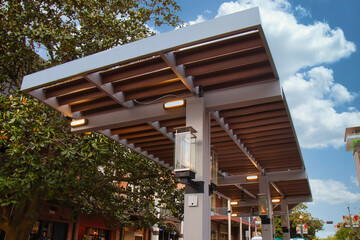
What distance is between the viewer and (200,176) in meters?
5.91

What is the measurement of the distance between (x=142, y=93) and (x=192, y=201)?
2.45m

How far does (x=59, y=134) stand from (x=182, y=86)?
410cm

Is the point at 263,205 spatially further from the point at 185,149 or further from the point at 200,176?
the point at 185,149

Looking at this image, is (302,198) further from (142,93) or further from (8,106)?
(8,106)

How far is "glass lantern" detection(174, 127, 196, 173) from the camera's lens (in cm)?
583

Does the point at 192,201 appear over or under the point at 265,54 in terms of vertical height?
under

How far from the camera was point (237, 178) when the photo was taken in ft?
41.5

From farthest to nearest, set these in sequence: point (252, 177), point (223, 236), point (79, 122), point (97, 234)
A: point (223, 236) < point (97, 234) < point (252, 177) < point (79, 122)

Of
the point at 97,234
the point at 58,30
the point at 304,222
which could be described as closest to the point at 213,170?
the point at 58,30

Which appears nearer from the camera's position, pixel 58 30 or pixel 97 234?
pixel 58 30

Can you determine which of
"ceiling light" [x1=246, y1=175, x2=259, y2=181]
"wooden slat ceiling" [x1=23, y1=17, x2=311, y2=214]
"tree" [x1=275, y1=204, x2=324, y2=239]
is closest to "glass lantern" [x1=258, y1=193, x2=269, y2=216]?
"ceiling light" [x1=246, y1=175, x2=259, y2=181]

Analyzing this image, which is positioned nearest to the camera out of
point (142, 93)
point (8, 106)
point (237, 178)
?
point (142, 93)

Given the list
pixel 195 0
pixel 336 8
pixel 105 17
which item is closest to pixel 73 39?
pixel 105 17

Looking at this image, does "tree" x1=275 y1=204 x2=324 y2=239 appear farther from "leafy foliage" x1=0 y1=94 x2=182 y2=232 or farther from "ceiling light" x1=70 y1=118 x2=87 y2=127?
"ceiling light" x1=70 y1=118 x2=87 y2=127
